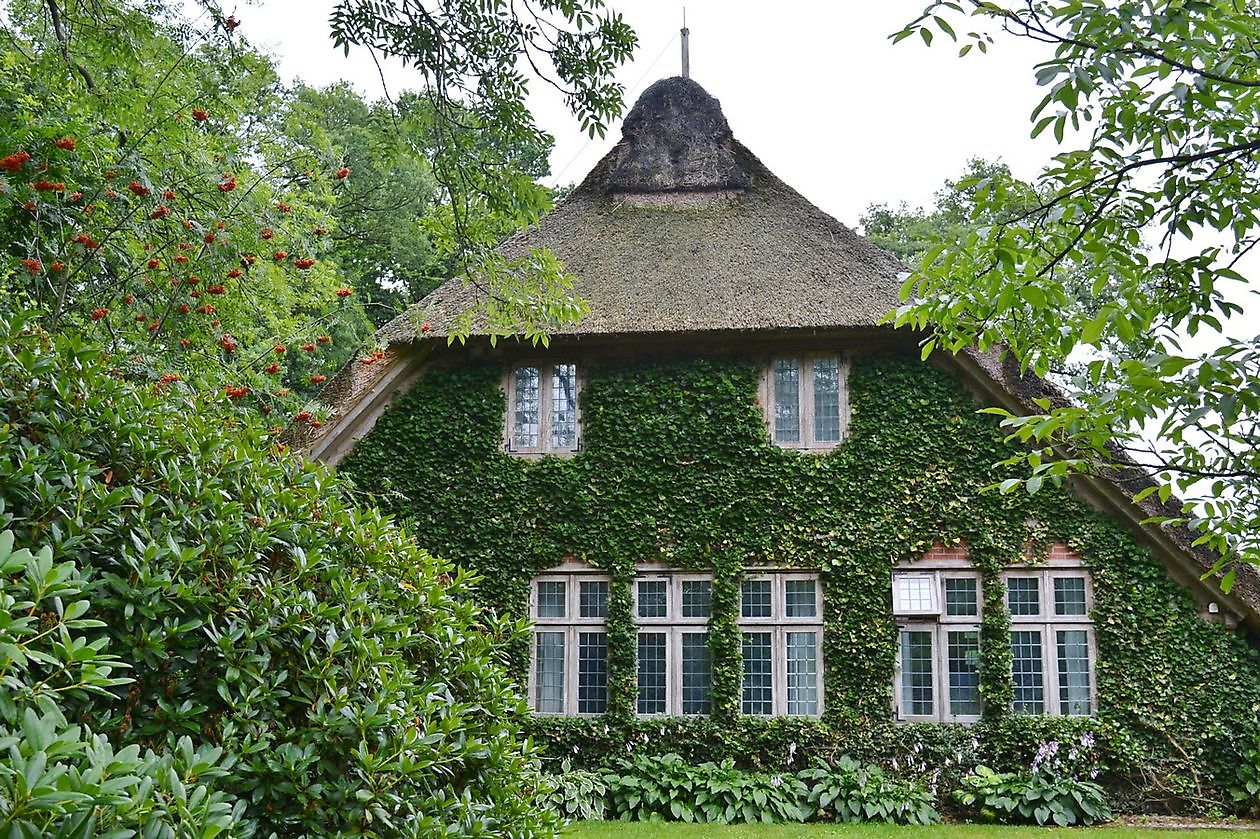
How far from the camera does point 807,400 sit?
1216 cm

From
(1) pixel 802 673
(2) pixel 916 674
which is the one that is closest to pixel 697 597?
(1) pixel 802 673

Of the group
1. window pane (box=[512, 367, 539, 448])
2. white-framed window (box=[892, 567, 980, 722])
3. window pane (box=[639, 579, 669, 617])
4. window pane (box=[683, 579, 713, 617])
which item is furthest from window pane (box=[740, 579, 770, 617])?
window pane (box=[512, 367, 539, 448])

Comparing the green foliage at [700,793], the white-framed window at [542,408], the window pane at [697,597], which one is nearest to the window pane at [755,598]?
the window pane at [697,597]

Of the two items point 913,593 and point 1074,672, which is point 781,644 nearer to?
point 913,593

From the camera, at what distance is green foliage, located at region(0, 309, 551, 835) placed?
2.11 m

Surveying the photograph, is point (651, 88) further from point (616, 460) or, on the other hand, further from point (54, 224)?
point (54, 224)

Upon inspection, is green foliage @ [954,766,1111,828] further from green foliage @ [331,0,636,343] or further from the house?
green foliage @ [331,0,636,343]

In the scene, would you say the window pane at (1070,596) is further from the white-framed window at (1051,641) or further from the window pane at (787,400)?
the window pane at (787,400)

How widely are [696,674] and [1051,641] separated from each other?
3.99m

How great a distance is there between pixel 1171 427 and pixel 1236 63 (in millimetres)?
1127

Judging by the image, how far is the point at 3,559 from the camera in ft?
5.56

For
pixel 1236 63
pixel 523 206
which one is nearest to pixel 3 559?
pixel 1236 63

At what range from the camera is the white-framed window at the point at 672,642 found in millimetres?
11664

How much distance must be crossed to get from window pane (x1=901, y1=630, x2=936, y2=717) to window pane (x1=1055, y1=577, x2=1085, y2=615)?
148 cm
